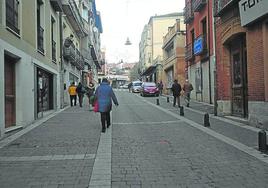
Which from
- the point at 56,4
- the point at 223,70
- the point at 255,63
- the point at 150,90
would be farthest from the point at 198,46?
the point at 255,63

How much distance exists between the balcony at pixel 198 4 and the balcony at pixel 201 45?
6.23 ft

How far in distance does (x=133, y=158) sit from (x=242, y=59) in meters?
8.61

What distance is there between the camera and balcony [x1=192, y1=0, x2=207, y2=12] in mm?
24109

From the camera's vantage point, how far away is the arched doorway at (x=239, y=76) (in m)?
14.5

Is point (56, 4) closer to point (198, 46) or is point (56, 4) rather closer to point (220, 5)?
point (220, 5)

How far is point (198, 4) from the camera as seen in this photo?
82.1ft

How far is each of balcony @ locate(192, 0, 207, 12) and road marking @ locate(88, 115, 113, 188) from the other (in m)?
16.5

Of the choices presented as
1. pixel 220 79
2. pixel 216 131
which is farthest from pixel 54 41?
pixel 216 131

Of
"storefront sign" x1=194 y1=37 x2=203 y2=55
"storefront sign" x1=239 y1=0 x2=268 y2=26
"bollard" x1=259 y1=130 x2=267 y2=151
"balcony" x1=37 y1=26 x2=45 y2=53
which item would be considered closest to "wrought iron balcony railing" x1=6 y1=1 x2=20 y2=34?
"balcony" x1=37 y1=26 x2=45 y2=53

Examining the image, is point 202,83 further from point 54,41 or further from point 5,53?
point 5,53

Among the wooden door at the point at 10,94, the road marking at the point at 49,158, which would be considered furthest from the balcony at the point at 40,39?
the road marking at the point at 49,158

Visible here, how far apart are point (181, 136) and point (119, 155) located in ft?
10.3

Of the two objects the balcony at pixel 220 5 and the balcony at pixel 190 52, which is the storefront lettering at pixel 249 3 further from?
the balcony at pixel 190 52

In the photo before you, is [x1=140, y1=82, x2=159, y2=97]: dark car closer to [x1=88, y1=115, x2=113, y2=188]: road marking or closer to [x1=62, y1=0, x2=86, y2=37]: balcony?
[x1=62, y1=0, x2=86, y2=37]: balcony
